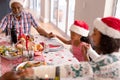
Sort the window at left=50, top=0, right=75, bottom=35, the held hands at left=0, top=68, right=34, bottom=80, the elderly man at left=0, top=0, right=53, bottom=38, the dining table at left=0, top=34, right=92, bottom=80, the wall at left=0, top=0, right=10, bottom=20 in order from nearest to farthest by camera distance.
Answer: the held hands at left=0, top=68, right=34, bottom=80, the dining table at left=0, top=34, right=92, bottom=80, the elderly man at left=0, top=0, right=53, bottom=38, the wall at left=0, top=0, right=10, bottom=20, the window at left=50, top=0, right=75, bottom=35

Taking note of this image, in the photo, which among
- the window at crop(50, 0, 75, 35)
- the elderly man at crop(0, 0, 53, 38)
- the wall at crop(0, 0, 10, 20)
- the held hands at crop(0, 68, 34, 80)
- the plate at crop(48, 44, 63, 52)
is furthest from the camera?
the window at crop(50, 0, 75, 35)

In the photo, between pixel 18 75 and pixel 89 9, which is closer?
pixel 18 75

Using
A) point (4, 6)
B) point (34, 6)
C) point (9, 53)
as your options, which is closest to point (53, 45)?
point (9, 53)

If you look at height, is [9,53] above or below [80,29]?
below

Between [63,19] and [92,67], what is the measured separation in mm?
3692

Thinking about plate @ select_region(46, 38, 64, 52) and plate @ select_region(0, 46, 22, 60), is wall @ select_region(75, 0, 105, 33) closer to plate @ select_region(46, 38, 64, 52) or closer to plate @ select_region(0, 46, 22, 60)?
plate @ select_region(46, 38, 64, 52)

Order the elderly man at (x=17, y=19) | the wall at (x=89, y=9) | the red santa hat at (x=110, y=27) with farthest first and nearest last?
the wall at (x=89, y=9) < the elderly man at (x=17, y=19) < the red santa hat at (x=110, y=27)

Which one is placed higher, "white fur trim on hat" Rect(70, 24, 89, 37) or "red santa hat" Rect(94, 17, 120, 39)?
"red santa hat" Rect(94, 17, 120, 39)

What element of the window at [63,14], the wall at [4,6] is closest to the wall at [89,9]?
the window at [63,14]

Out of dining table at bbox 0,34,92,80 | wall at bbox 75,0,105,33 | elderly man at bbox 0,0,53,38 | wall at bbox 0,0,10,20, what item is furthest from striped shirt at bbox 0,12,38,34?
wall at bbox 0,0,10,20

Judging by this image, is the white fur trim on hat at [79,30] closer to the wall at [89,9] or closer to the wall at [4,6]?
the wall at [89,9]

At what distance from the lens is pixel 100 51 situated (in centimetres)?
139

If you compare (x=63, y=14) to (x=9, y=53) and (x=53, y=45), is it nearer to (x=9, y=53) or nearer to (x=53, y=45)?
(x=53, y=45)

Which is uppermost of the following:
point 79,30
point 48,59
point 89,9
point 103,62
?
point 89,9
